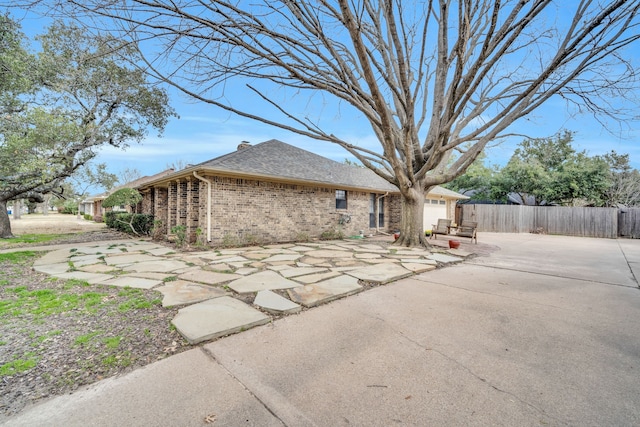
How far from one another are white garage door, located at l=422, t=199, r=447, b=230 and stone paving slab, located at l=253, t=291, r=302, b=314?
553 inches

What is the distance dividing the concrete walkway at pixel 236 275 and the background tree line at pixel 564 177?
54.0 feet

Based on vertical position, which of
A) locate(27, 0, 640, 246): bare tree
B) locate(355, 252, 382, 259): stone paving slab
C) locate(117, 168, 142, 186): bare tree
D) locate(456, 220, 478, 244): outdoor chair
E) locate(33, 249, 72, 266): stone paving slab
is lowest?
locate(33, 249, 72, 266): stone paving slab

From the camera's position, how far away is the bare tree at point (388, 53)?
4.41 meters

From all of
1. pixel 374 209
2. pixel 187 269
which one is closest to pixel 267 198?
pixel 187 269

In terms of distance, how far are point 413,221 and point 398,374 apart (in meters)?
7.62

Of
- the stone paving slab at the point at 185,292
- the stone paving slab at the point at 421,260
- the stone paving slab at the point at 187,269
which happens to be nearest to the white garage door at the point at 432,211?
the stone paving slab at the point at 421,260

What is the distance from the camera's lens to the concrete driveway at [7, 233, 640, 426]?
164 cm

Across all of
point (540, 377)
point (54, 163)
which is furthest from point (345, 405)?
point (54, 163)

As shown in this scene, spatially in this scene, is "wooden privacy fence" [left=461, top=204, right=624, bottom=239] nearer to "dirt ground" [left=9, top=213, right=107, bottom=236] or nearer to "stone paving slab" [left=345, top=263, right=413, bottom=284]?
"stone paving slab" [left=345, top=263, right=413, bottom=284]

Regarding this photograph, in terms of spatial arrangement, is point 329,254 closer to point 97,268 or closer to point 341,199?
point 97,268

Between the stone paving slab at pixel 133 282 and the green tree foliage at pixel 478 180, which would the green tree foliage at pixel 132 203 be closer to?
the stone paving slab at pixel 133 282

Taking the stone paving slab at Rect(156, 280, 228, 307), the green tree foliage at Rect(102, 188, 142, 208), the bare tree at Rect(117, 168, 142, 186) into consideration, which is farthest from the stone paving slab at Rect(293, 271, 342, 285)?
the bare tree at Rect(117, 168, 142, 186)

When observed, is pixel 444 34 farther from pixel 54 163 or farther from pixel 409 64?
pixel 54 163

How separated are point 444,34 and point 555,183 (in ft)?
61.9
